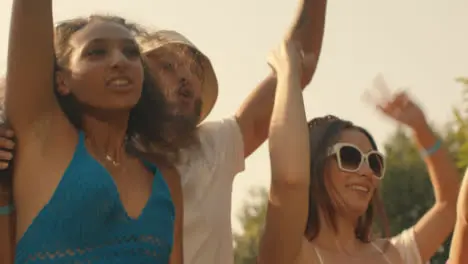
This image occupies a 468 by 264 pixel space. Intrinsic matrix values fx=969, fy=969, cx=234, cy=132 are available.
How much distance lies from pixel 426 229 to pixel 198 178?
1319mm

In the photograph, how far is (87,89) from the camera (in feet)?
10.2

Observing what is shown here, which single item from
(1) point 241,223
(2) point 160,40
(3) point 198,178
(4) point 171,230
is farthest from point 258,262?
(1) point 241,223

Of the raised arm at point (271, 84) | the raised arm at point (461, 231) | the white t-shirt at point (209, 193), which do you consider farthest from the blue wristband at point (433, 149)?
the white t-shirt at point (209, 193)

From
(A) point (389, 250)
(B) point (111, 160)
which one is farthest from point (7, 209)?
(A) point (389, 250)

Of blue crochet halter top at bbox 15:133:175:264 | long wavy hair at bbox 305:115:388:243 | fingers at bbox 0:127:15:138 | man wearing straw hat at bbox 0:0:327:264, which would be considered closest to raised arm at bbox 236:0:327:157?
man wearing straw hat at bbox 0:0:327:264

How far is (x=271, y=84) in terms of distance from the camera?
4109 mm

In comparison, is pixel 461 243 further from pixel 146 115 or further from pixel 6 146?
pixel 6 146

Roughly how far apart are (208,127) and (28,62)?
3.43 feet

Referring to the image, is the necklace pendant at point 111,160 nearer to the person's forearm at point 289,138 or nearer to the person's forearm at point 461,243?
the person's forearm at point 289,138

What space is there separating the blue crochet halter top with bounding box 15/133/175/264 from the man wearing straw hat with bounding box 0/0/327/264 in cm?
47

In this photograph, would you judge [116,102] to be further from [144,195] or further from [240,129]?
[240,129]

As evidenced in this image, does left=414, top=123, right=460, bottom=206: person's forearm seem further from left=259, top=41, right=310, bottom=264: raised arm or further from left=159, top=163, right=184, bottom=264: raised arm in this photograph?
left=159, top=163, right=184, bottom=264: raised arm

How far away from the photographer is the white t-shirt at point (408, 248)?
4.25 m

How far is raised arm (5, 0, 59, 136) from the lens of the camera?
9.74 ft
